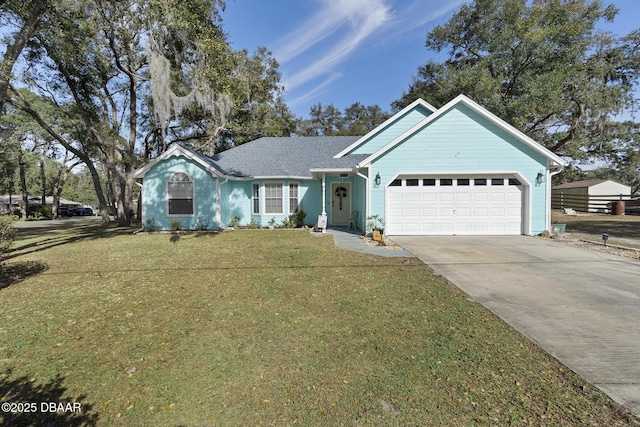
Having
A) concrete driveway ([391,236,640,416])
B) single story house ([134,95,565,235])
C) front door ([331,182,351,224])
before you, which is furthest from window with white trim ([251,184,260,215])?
concrete driveway ([391,236,640,416])

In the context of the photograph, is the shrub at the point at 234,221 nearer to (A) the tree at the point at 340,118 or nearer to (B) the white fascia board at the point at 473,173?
(B) the white fascia board at the point at 473,173

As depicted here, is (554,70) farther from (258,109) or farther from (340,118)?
(340,118)

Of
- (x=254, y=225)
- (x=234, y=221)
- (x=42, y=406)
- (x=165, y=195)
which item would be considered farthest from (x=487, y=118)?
(x=165, y=195)

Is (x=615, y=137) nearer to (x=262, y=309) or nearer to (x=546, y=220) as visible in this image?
(x=546, y=220)

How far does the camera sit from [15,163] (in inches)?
1209

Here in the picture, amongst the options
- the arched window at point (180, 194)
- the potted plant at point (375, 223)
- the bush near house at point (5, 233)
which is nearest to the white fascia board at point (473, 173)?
the potted plant at point (375, 223)

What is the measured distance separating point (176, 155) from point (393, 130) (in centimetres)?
1099

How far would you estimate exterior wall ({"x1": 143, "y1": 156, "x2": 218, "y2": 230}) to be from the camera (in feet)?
44.9

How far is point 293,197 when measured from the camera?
590 inches

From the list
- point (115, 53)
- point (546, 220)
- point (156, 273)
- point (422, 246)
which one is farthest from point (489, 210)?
point (115, 53)

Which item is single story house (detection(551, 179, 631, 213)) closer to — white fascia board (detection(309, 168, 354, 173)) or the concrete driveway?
the concrete driveway

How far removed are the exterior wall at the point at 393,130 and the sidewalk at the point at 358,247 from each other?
5.16m

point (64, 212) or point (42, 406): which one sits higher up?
point (64, 212)

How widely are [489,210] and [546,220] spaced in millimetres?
2132
